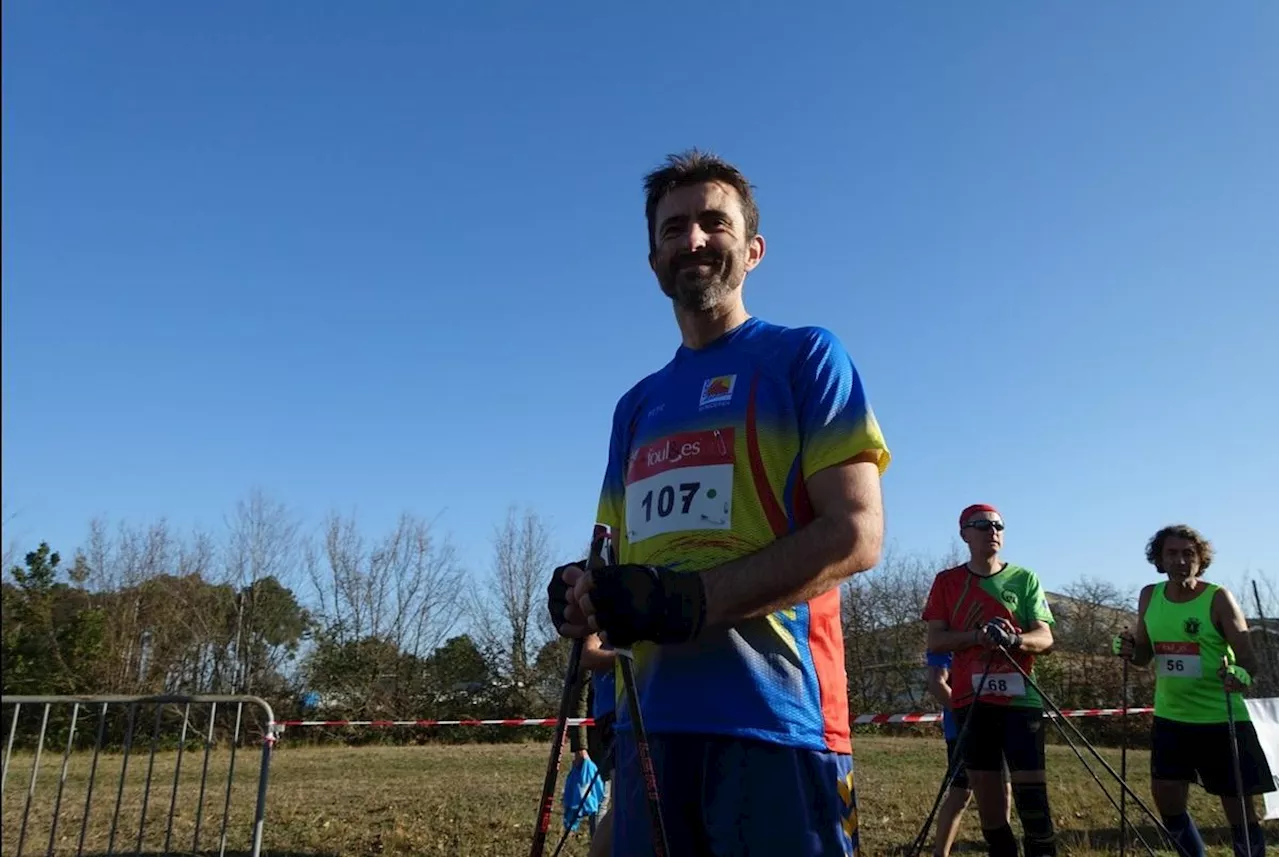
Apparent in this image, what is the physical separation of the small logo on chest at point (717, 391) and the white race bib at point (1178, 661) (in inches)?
204

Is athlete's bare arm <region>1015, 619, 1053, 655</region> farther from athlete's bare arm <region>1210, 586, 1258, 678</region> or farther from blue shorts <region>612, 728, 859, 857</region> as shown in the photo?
blue shorts <region>612, 728, 859, 857</region>

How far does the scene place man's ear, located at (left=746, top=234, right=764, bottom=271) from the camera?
236 cm

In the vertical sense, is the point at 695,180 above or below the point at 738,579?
above

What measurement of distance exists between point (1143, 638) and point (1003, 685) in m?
1.65

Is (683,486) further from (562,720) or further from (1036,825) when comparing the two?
(1036,825)

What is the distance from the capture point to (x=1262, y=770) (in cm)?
554

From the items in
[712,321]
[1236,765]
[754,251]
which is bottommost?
[1236,765]

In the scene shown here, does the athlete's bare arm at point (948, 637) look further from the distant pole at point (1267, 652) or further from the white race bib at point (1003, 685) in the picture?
the distant pole at point (1267, 652)

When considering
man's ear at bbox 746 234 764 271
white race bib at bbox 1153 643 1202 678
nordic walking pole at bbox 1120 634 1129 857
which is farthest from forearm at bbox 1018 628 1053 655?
man's ear at bbox 746 234 764 271

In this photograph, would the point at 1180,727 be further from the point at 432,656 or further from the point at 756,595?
the point at 432,656

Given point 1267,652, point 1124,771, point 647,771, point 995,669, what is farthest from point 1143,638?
point 1267,652

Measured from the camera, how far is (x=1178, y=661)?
5746 mm

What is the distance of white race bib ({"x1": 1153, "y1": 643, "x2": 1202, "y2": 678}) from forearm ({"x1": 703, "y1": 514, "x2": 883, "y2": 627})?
5.14m

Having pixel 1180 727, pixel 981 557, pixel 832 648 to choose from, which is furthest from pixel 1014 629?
pixel 832 648
